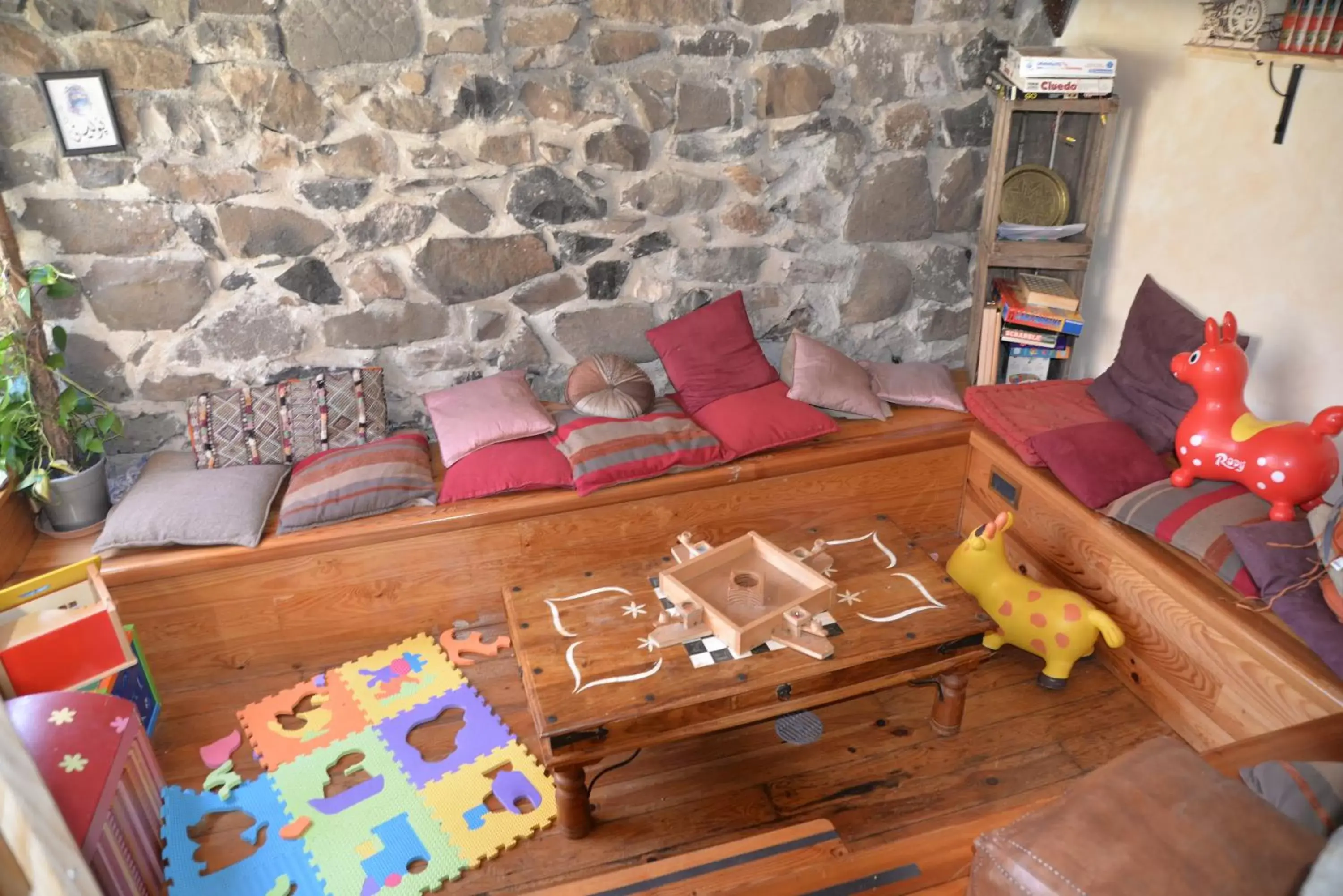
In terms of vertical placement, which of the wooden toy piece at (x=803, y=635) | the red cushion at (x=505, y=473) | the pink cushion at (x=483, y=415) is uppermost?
the pink cushion at (x=483, y=415)

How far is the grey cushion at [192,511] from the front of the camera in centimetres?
254

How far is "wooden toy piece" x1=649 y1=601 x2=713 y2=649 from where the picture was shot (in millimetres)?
2154

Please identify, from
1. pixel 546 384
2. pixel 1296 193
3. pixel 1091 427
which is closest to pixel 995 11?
pixel 1296 193

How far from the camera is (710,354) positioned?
3.14 metres

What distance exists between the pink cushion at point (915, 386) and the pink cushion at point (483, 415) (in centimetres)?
118

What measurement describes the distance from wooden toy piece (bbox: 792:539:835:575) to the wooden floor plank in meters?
0.43

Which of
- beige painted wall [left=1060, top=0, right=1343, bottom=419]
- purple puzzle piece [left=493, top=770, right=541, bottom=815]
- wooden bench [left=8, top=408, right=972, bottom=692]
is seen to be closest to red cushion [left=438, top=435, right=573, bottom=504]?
wooden bench [left=8, top=408, right=972, bottom=692]

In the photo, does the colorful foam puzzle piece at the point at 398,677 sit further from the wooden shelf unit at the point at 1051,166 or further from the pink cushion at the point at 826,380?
the wooden shelf unit at the point at 1051,166

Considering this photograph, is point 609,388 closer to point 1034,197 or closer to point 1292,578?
point 1034,197

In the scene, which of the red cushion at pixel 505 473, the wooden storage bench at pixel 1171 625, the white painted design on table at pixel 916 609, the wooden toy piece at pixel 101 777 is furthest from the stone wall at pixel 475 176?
the white painted design on table at pixel 916 609

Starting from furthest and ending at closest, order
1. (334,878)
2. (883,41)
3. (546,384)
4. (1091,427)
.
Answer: (546,384) → (883,41) → (1091,427) → (334,878)

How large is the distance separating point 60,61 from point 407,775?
6.99ft

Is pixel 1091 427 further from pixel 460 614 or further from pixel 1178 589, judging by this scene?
pixel 460 614

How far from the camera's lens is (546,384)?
327cm
